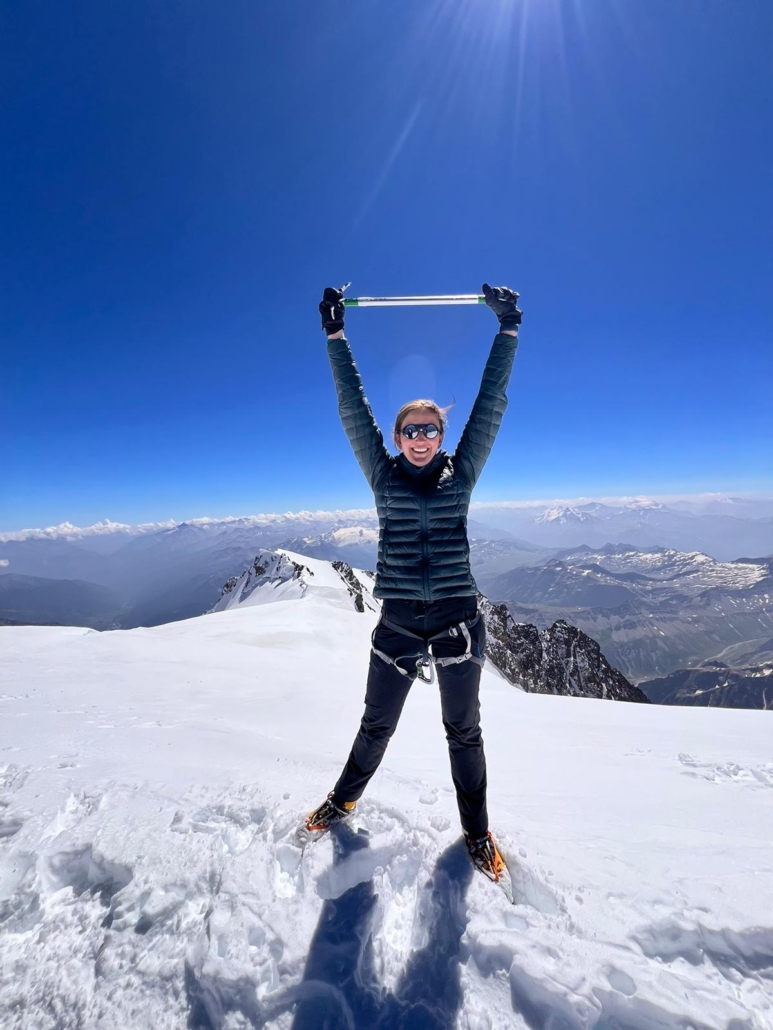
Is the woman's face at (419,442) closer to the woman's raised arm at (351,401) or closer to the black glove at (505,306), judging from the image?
the woman's raised arm at (351,401)

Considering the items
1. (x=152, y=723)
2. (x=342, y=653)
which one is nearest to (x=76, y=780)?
(x=152, y=723)

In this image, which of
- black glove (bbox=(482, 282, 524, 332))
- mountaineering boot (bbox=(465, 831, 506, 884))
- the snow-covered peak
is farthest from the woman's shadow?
the snow-covered peak

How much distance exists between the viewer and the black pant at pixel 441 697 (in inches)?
147

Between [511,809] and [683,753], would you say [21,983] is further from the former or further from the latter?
[683,753]

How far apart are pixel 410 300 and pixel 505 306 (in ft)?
5.91

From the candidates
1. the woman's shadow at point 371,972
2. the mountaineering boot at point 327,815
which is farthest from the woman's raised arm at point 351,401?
the woman's shadow at point 371,972

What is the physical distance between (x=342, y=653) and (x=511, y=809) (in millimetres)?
16245

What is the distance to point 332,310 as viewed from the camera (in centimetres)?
480

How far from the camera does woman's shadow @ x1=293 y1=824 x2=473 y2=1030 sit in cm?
261

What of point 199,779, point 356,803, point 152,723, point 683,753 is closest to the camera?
point 356,803

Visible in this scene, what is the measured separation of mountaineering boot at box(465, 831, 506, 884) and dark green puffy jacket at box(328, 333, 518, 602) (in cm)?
211

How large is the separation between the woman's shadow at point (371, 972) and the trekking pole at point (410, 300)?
6088mm

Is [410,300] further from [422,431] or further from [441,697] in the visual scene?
[441,697]

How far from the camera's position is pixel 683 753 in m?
7.39
